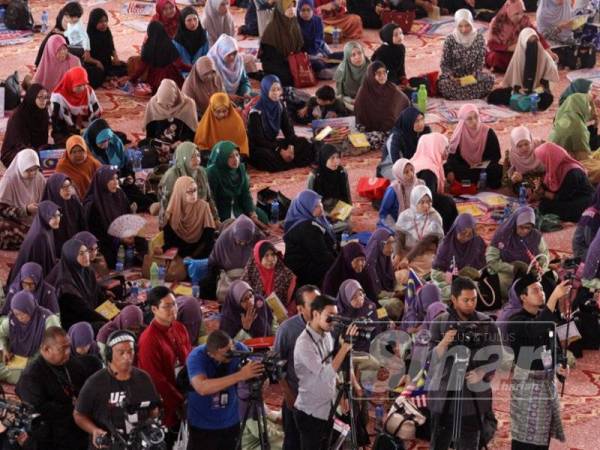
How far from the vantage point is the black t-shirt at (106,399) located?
8.96 m

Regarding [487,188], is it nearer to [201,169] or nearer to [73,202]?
[201,169]

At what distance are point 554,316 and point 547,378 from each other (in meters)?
0.99

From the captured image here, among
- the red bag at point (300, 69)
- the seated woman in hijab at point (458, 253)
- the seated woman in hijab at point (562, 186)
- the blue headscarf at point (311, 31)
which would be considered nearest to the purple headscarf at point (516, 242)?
the seated woman in hijab at point (458, 253)

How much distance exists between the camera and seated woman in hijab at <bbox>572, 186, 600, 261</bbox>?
1223cm

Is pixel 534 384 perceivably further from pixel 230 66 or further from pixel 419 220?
pixel 230 66

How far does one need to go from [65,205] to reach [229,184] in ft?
4.18

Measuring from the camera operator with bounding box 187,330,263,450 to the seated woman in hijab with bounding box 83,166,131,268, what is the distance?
2941 millimetres

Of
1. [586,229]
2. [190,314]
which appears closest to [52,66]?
[190,314]

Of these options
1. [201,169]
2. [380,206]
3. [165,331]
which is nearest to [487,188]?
[380,206]

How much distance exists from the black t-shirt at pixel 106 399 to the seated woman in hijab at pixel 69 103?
522cm

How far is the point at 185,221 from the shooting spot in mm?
12242

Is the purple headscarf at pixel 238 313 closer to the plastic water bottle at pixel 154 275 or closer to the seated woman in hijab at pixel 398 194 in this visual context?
the plastic water bottle at pixel 154 275

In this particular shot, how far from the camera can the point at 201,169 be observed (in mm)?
12609

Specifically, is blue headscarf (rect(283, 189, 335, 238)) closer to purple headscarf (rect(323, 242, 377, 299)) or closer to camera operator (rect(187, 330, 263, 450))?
purple headscarf (rect(323, 242, 377, 299))
